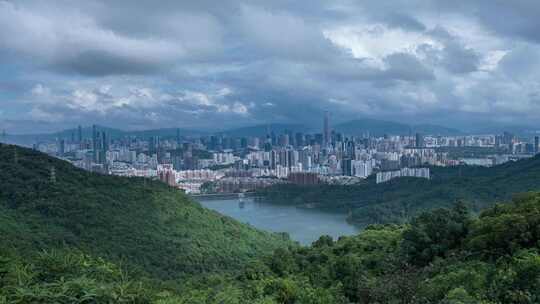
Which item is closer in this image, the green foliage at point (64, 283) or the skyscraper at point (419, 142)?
the green foliage at point (64, 283)

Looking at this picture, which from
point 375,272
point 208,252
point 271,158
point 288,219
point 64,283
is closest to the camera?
point 64,283

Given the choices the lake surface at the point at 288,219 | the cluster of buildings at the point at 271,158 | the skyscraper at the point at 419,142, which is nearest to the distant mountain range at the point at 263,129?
the cluster of buildings at the point at 271,158

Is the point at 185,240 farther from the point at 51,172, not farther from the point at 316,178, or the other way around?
the point at 316,178

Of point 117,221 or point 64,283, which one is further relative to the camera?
point 117,221

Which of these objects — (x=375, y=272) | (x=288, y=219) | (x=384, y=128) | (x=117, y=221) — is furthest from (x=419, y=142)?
(x=375, y=272)

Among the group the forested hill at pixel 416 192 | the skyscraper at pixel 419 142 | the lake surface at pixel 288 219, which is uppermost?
the skyscraper at pixel 419 142

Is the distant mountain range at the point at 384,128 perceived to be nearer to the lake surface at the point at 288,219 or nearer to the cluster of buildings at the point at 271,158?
the cluster of buildings at the point at 271,158

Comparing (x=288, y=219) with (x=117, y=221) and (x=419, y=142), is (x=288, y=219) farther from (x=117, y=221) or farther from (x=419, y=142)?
(x=419, y=142)
